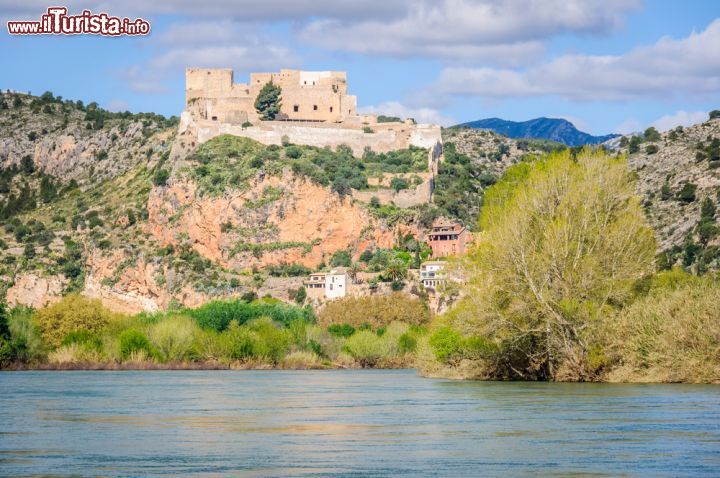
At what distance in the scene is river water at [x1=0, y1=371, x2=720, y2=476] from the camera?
1069 inches

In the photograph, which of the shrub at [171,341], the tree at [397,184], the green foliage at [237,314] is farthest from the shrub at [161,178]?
the shrub at [171,341]

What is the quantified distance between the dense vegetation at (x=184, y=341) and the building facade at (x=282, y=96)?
142 feet

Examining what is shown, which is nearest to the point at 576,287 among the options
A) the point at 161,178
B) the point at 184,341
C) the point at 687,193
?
the point at 184,341

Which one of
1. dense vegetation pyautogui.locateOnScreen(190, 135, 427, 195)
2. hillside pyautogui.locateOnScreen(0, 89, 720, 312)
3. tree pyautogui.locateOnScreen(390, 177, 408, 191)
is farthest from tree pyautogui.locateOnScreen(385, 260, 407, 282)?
Answer: tree pyautogui.locateOnScreen(390, 177, 408, 191)

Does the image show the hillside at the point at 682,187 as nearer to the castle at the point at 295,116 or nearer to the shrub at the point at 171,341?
the castle at the point at 295,116

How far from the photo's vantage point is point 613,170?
51250 millimetres

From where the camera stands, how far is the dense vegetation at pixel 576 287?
48.0 meters

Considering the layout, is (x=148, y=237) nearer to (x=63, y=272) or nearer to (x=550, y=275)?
(x=63, y=272)

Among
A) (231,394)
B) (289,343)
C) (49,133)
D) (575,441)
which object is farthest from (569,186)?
(49,133)

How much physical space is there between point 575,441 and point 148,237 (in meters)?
95.0

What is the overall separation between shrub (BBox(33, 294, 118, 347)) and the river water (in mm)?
26851

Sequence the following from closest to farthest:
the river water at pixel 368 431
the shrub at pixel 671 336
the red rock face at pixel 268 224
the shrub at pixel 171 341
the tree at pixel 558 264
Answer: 1. the river water at pixel 368 431
2. the shrub at pixel 671 336
3. the tree at pixel 558 264
4. the shrub at pixel 171 341
5. the red rock face at pixel 268 224

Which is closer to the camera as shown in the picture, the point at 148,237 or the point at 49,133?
the point at 148,237

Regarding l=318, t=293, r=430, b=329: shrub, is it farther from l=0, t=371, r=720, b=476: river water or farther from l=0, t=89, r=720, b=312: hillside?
l=0, t=371, r=720, b=476: river water
